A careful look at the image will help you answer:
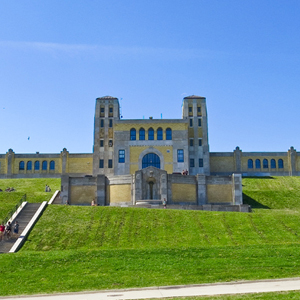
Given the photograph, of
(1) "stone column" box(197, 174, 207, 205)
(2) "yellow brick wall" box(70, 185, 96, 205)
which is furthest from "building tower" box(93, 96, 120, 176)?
(1) "stone column" box(197, 174, 207, 205)

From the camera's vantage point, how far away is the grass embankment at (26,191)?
49069mm

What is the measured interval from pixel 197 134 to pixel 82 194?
29.2 metres

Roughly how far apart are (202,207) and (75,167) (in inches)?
1574

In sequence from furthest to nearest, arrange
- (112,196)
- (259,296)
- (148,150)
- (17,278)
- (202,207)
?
(148,150)
(112,196)
(202,207)
(17,278)
(259,296)

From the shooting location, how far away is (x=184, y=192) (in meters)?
→ 51.0

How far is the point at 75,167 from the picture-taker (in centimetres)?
7944

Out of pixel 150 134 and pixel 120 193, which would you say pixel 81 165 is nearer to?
pixel 150 134

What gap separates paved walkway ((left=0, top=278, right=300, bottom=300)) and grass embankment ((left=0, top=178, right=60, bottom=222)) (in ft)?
72.2

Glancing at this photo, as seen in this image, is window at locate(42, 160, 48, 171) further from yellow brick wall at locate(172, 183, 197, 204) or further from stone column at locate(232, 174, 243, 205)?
stone column at locate(232, 174, 243, 205)

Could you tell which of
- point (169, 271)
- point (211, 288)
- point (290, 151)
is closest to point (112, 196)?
point (169, 271)

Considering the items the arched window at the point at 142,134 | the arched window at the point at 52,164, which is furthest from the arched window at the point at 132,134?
the arched window at the point at 52,164

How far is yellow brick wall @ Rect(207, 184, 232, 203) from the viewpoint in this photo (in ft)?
171

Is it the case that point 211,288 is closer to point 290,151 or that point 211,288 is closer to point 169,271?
point 169,271

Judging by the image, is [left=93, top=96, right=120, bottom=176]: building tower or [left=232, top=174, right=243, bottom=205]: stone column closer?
[left=232, top=174, right=243, bottom=205]: stone column
